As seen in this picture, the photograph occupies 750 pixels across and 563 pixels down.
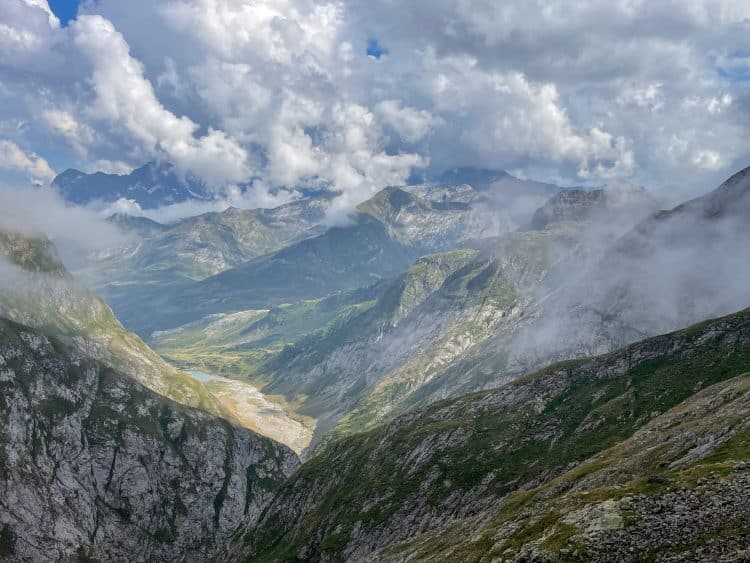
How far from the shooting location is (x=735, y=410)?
350ft

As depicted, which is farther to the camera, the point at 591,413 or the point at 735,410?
the point at 591,413

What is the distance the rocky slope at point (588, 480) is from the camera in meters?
66.9

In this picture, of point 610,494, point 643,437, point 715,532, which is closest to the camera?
point 715,532

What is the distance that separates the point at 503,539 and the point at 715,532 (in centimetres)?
3636

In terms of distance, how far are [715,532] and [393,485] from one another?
142 meters

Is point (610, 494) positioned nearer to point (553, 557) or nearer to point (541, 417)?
point (553, 557)

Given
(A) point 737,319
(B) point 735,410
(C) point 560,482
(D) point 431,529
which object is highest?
(A) point 737,319

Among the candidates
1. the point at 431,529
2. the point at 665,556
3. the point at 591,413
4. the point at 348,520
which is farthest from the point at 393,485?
the point at 665,556

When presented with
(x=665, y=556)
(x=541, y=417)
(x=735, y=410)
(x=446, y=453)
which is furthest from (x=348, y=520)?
(x=665, y=556)

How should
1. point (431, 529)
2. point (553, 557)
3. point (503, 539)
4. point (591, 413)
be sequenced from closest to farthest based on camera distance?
point (553, 557) < point (503, 539) < point (431, 529) < point (591, 413)

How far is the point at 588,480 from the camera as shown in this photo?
346 ft

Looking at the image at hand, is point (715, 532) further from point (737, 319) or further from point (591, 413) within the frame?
point (737, 319)

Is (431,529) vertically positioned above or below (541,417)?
below

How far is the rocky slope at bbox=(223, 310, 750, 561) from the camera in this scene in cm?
6694
